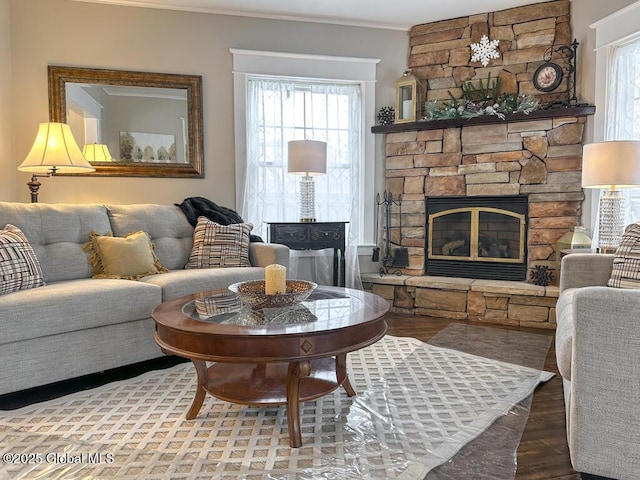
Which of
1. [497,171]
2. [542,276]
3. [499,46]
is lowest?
[542,276]

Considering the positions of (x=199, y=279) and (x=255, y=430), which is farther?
(x=199, y=279)

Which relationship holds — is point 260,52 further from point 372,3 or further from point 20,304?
point 20,304

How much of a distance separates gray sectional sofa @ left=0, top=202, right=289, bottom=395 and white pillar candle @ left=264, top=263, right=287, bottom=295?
0.95 meters

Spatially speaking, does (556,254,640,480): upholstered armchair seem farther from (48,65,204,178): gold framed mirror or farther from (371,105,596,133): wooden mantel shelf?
(48,65,204,178): gold framed mirror

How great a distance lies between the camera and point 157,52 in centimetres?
384

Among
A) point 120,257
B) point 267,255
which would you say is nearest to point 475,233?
point 267,255

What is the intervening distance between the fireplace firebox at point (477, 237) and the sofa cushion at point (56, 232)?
2858 millimetres

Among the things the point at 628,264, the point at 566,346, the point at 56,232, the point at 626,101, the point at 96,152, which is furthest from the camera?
the point at 96,152

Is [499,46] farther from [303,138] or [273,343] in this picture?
[273,343]

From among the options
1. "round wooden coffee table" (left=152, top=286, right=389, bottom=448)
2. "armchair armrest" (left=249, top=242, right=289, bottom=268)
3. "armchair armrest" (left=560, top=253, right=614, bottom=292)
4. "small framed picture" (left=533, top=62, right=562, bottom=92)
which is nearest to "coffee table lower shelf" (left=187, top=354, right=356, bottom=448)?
"round wooden coffee table" (left=152, top=286, right=389, bottom=448)

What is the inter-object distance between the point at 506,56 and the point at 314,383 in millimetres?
3407

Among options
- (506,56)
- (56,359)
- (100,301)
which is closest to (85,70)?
(100,301)

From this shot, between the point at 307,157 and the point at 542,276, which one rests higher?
the point at 307,157

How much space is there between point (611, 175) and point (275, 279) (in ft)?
7.36
